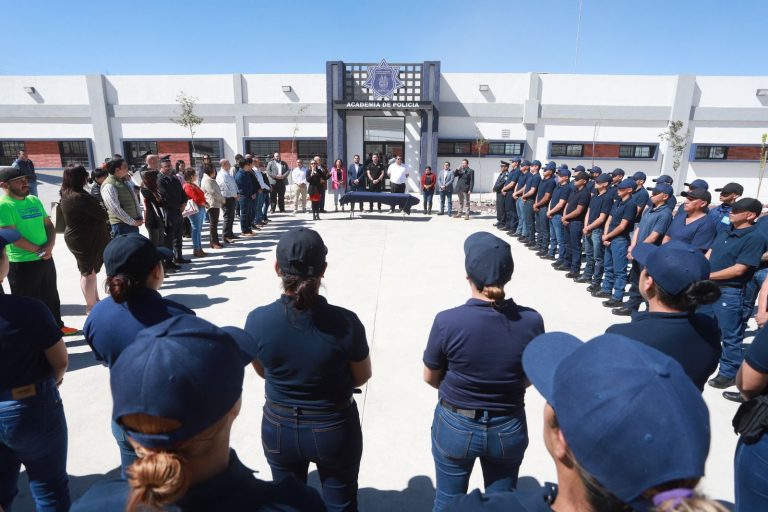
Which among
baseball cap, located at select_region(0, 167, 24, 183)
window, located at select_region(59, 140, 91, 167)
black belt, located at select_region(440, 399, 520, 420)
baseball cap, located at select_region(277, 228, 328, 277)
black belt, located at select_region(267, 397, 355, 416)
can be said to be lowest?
black belt, located at select_region(440, 399, 520, 420)

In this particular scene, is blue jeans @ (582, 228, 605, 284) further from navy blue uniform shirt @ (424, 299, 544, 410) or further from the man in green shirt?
the man in green shirt

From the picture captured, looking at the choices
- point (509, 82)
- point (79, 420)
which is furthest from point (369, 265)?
point (509, 82)

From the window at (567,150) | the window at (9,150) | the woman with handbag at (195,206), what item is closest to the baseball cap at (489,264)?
the woman with handbag at (195,206)

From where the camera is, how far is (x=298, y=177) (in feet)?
45.1

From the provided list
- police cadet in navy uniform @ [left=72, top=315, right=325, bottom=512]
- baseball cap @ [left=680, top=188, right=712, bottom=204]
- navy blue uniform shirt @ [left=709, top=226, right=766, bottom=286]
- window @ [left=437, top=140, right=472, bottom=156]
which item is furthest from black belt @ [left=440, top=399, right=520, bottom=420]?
window @ [left=437, top=140, right=472, bottom=156]

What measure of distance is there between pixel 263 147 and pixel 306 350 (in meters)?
22.9

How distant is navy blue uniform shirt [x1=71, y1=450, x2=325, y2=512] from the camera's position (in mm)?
1049

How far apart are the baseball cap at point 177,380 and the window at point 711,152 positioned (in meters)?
27.7

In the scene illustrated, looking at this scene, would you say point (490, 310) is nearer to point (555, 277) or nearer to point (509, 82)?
point (555, 277)

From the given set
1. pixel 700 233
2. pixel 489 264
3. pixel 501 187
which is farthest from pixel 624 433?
pixel 501 187

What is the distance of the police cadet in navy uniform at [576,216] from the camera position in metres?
7.55

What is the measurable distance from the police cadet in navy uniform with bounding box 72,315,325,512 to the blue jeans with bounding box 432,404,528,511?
1.09 meters

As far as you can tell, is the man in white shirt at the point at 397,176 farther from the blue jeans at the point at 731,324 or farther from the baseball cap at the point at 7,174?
the baseball cap at the point at 7,174

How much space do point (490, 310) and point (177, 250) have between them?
7581 mm
